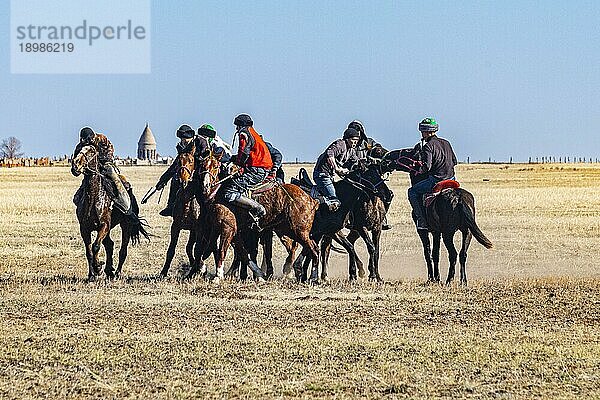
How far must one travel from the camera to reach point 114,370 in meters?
10.4

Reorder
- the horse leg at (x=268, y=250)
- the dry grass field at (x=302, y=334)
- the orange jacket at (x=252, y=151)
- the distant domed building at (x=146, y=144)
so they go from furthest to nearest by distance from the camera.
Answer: the distant domed building at (x=146, y=144) → the horse leg at (x=268, y=250) → the orange jacket at (x=252, y=151) → the dry grass field at (x=302, y=334)

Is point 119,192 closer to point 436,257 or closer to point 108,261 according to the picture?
point 108,261

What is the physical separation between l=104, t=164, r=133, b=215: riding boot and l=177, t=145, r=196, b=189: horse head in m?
1.32

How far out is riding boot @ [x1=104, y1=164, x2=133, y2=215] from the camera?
1691 centimetres

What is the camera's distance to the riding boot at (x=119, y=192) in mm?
16906

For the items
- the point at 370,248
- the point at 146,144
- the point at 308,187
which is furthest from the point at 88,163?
the point at 146,144

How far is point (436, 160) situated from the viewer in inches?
679

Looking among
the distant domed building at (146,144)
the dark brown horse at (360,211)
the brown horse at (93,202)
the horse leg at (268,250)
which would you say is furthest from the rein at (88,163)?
the distant domed building at (146,144)

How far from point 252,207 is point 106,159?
8.08ft

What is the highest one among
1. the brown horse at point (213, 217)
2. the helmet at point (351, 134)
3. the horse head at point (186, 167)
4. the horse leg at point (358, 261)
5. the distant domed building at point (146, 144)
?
the distant domed building at point (146, 144)

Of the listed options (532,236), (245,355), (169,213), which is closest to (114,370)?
(245,355)

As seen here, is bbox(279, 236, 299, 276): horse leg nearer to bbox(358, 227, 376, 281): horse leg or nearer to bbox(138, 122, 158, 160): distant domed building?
bbox(358, 227, 376, 281): horse leg

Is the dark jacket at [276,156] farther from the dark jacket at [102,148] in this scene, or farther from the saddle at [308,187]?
the dark jacket at [102,148]

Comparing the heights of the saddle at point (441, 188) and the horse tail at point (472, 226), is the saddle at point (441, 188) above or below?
above
